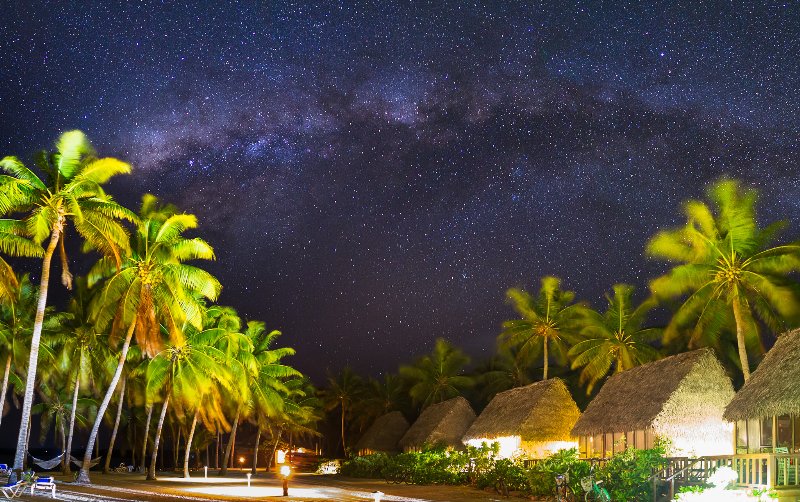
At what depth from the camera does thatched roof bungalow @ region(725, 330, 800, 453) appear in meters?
19.5

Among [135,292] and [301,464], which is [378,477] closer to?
[135,292]

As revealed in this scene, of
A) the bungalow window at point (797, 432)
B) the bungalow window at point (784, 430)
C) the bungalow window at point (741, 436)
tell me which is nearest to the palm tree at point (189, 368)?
the bungalow window at point (741, 436)

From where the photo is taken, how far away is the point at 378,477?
146ft

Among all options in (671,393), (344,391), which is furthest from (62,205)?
(344,391)

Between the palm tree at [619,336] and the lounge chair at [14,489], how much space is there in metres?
27.7

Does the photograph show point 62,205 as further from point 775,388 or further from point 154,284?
point 775,388

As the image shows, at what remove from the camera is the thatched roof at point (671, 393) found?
2570cm

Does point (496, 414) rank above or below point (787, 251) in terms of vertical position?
below

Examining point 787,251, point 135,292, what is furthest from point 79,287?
point 787,251

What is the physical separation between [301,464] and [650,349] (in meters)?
40.8

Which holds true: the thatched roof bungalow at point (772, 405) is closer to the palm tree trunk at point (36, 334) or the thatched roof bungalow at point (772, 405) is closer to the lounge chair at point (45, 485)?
the lounge chair at point (45, 485)

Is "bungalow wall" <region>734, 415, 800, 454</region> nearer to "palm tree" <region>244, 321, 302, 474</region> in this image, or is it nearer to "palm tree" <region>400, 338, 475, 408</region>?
"palm tree" <region>244, 321, 302, 474</region>

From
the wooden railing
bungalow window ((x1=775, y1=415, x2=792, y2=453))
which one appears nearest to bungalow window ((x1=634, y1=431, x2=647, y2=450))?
bungalow window ((x1=775, y1=415, x2=792, y2=453))

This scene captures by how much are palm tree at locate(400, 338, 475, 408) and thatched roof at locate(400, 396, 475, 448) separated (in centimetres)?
1048
